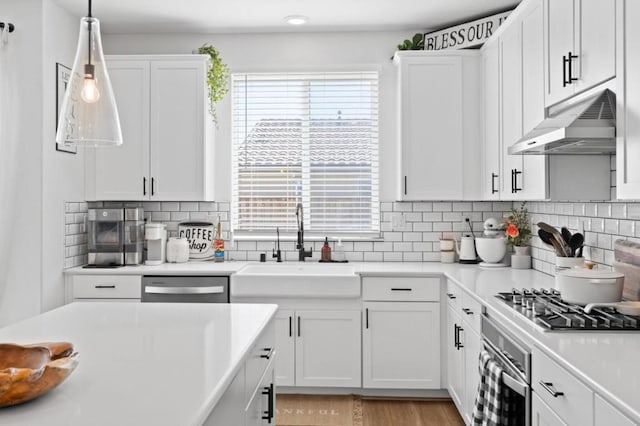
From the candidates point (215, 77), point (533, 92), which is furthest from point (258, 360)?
point (215, 77)

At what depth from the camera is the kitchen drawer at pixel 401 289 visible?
12.2 feet

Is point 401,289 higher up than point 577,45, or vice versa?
point 577,45

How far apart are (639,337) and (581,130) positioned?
2.52 ft

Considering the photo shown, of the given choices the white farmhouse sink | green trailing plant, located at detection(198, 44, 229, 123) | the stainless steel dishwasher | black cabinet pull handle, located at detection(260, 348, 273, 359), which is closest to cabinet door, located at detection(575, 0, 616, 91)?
black cabinet pull handle, located at detection(260, 348, 273, 359)

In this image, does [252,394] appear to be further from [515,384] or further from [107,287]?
[107,287]

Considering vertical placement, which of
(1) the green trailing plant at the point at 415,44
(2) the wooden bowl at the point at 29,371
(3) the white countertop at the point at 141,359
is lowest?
(3) the white countertop at the point at 141,359

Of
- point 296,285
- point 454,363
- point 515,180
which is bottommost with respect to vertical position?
point 454,363

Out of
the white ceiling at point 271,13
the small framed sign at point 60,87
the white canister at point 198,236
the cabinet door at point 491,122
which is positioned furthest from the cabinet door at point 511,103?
the small framed sign at point 60,87

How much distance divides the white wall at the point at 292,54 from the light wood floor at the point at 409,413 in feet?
5.13

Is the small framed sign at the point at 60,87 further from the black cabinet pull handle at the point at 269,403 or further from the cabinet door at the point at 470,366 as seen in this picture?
the cabinet door at the point at 470,366

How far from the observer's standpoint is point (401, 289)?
3.74 metres

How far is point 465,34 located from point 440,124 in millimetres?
702

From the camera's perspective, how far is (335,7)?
387cm

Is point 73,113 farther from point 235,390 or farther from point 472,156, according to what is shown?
point 472,156
